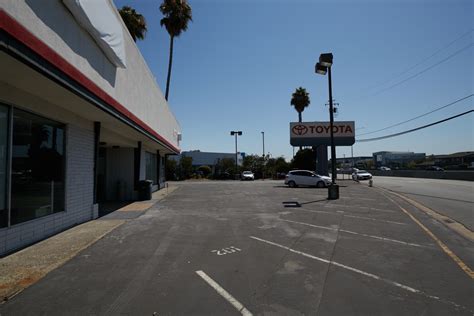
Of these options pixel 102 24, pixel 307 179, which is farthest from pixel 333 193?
pixel 102 24

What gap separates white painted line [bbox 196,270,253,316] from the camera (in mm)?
4523

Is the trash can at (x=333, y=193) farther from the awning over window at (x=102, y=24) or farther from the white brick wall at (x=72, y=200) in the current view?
the awning over window at (x=102, y=24)

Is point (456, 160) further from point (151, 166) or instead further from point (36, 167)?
point (36, 167)

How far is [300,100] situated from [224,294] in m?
54.1

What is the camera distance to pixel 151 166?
25.9 m

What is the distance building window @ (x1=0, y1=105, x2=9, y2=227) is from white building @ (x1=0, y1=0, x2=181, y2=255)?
0.07 feet

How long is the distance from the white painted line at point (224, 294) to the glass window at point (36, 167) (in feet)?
15.2

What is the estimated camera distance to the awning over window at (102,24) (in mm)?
8117

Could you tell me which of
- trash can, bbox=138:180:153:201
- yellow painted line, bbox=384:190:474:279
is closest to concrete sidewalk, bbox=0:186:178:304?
yellow painted line, bbox=384:190:474:279

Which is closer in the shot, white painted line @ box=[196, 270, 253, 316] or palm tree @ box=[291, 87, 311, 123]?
white painted line @ box=[196, 270, 253, 316]

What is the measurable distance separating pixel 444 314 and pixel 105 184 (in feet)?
59.5

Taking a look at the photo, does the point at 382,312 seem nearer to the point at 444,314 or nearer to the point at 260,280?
the point at 444,314

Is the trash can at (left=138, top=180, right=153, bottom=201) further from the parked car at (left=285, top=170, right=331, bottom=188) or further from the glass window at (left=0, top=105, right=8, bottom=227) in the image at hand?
the parked car at (left=285, top=170, right=331, bottom=188)

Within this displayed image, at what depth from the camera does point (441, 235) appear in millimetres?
9375
